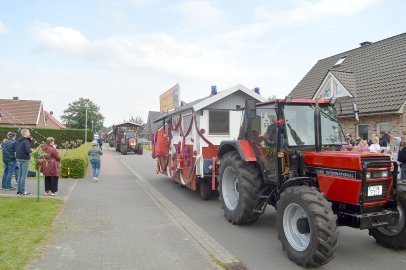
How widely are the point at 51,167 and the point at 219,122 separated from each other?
4572 mm

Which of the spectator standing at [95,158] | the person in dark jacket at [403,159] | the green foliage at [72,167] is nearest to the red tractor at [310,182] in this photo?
the person in dark jacket at [403,159]

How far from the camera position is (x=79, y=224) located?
24.0 ft

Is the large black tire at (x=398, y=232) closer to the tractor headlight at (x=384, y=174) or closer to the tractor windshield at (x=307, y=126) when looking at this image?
the tractor headlight at (x=384, y=174)

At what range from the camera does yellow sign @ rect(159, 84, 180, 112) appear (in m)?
21.8

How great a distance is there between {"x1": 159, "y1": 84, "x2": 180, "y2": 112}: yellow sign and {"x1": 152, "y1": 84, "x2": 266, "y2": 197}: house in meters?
9.17

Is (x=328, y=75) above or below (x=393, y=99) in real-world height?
above

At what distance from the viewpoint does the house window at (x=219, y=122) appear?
35.7 ft

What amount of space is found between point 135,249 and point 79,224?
1.96 m

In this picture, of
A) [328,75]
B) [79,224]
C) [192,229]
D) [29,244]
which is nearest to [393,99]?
[328,75]

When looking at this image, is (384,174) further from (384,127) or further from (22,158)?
(384,127)

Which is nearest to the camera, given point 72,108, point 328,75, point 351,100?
point 351,100

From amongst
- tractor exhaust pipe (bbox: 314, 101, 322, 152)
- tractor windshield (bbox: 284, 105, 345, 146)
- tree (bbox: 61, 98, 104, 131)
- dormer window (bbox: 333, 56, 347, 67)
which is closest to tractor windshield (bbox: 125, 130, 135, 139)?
dormer window (bbox: 333, 56, 347, 67)

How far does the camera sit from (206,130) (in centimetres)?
1073

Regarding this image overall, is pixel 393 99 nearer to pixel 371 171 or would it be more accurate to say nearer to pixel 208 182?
pixel 208 182
